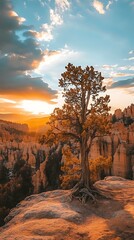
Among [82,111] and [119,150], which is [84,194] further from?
[119,150]

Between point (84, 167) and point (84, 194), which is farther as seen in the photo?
point (84, 167)

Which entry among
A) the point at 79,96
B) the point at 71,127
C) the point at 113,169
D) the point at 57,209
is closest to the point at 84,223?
the point at 57,209

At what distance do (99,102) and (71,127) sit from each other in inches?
132

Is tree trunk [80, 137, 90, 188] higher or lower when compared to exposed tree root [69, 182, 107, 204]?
higher

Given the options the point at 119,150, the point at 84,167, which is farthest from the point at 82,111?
the point at 119,150

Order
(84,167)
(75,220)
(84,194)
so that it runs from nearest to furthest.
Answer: (75,220) → (84,194) → (84,167)

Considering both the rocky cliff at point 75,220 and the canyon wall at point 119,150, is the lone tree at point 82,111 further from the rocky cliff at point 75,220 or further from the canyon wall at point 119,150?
the canyon wall at point 119,150

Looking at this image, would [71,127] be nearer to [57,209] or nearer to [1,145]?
[57,209]

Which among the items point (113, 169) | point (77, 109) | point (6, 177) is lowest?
point (6, 177)

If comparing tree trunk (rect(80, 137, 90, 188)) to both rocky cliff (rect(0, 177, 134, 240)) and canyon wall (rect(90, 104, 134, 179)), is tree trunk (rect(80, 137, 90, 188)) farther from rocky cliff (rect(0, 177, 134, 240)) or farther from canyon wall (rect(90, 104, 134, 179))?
canyon wall (rect(90, 104, 134, 179))

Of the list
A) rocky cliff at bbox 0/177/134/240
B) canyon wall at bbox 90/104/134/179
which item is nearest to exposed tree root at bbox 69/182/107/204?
rocky cliff at bbox 0/177/134/240

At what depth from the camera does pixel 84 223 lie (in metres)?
15.5

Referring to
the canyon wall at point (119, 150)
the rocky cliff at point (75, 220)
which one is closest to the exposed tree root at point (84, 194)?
the rocky cliff at point (75, 220)

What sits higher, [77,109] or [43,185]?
[77,109]
